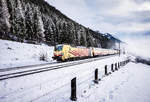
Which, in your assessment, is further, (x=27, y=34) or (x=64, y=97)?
(x=27, y=34)

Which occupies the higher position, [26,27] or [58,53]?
[26,27]

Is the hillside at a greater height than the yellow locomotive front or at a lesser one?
greater

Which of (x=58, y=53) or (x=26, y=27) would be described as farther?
(x=26, y=27)

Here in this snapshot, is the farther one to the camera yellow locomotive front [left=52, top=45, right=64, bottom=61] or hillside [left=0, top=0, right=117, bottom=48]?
hillside [left=0, top=0, right=117, bottom=48]

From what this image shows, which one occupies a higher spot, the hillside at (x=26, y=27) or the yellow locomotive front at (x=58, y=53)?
the hillside at (x=26, y=27)

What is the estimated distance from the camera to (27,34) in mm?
35406

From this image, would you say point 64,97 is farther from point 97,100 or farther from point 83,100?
point 97,100

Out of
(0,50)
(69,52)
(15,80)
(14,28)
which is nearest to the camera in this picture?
(15,80)

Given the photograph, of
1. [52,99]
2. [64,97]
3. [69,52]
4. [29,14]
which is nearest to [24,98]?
[52,99]

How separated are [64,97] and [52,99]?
52 cm

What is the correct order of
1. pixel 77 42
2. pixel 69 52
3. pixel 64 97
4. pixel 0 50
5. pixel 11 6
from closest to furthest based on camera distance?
pixel 64 97
pixel 0 50
pixel 69 52
pixel 11 6
pixel 77 42

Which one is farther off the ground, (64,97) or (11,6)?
(11,6)

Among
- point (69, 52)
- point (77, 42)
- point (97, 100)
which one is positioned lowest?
point (97, 100)

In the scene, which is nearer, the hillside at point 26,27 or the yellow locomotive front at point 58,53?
the yellow locomotive front at point 58,53
